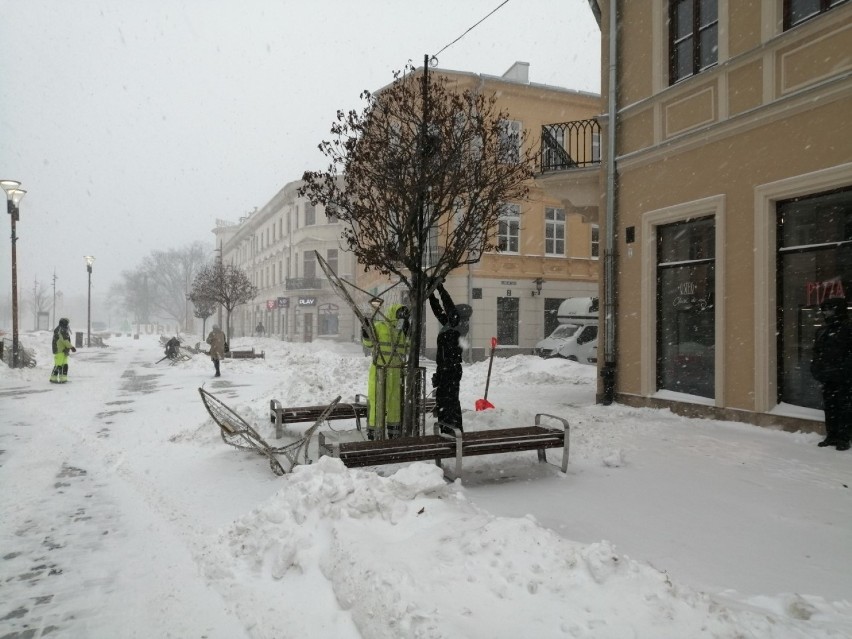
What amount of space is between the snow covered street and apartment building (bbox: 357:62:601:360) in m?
16.9

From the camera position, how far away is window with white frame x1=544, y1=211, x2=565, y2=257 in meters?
25.3

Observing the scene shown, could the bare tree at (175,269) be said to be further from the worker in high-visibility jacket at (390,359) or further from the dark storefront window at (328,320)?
the worker in high-visibility jacket at (390,359)

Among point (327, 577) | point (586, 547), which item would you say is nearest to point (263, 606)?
point (327, 577)

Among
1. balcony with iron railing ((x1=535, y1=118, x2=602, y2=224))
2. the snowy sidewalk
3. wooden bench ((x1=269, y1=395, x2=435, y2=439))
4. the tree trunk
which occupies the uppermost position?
balcony with iron railing ((x1=535, y1=118, x2=602, y2=224))

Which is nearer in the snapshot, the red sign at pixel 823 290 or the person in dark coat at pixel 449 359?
the person in dark coat at pixel 449 359

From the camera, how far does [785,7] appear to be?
7.42m

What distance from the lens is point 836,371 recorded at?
6.11 metres

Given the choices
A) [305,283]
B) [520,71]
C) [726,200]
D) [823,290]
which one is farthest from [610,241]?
[305,283]

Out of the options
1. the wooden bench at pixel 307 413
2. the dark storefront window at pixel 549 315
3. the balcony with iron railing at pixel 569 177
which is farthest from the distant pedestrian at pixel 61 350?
the dark storefront window at pixel 549 315

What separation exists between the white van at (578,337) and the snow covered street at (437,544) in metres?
11.3

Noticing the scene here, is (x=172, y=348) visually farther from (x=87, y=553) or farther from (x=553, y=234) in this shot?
(x=87, y=553)

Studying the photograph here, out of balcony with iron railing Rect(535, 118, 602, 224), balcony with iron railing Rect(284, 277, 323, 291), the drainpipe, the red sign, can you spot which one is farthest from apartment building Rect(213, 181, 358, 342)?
the red sign

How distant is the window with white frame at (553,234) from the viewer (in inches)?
998

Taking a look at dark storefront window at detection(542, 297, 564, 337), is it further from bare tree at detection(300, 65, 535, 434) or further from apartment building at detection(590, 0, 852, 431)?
bare tree at detection(300, 65, 535, 434)
